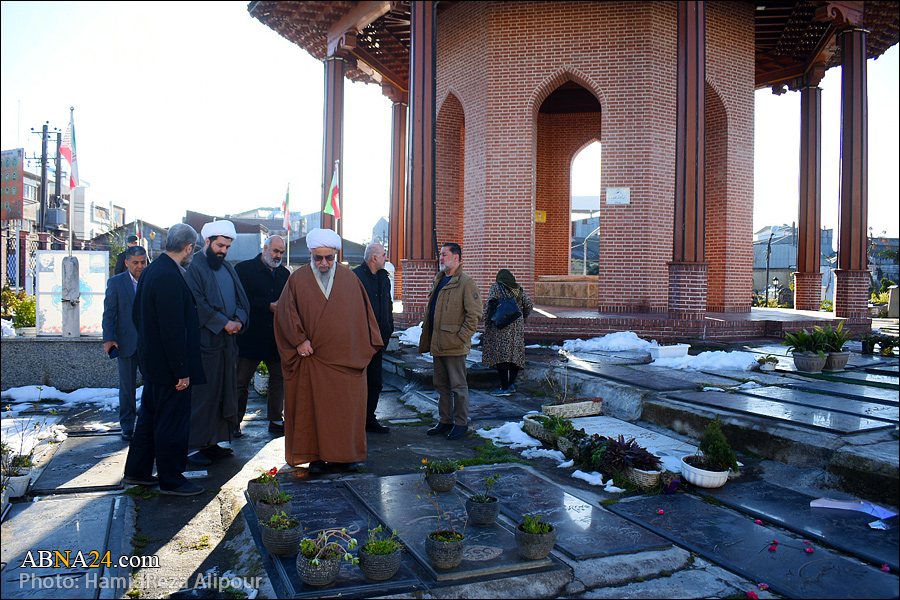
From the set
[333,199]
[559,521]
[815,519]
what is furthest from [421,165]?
[815,519]

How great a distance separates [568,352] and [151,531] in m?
6.41

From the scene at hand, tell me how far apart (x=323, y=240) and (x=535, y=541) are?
2.70m

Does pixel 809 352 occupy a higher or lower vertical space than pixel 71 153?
lower

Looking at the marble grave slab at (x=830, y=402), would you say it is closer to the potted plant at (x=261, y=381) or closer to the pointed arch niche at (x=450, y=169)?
the potted plant at (x=261, y=381)

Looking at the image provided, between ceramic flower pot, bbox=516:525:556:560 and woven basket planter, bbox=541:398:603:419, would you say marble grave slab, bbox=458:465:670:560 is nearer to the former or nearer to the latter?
ceramic flower pot, bbox=516:525:556:560

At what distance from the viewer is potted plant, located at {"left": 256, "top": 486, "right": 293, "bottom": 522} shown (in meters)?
3.56

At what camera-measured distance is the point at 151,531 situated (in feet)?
12.2

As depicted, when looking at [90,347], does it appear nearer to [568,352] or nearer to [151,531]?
[151,531]

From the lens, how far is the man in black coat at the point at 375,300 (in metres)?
6.09

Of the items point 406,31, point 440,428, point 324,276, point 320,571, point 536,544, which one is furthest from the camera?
point 406,31

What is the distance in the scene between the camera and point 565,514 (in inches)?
154

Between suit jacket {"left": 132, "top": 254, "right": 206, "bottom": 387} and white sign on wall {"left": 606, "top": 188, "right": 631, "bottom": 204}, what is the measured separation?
972 cm

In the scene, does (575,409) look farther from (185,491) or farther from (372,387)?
(185,491)

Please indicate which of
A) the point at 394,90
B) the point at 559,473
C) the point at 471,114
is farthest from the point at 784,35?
the point at 559,473
